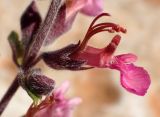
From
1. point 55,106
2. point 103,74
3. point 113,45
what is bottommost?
point 103,74

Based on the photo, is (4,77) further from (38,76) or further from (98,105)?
(38,76)

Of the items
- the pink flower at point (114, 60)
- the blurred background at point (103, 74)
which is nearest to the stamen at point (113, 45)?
the pink flower at point (114, 60)

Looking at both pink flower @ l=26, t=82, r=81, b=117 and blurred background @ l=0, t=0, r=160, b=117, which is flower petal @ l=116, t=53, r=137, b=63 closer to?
pink flower @ l=26, t=82, r=81, b=117

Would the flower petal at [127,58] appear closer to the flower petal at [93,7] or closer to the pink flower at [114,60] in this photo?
the pink flower at [114,60]

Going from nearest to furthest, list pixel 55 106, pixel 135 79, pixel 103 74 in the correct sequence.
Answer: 1. pixel 135 79
2. pixel 55 106
3. pixel 103 74

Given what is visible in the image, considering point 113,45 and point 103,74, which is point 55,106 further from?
point 103,74

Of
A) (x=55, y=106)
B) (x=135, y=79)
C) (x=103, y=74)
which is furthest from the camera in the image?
(x=103, y=74)

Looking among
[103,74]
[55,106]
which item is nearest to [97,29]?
[55,106]
